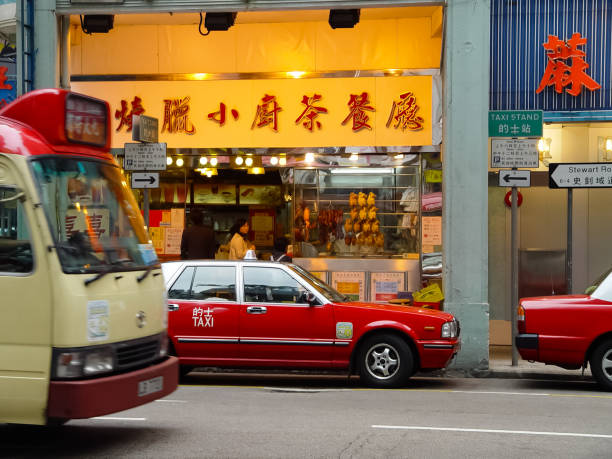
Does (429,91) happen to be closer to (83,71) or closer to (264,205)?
(264,205)

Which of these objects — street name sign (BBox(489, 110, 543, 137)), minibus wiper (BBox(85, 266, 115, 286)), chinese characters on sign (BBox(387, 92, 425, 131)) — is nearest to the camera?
minibus wiper (BBox(85, 266, 115, 286))

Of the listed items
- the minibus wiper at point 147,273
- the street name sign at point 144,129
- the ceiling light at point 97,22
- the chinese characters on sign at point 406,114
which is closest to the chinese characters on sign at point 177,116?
the ceiling light at point 97,22

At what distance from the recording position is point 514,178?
524 inches

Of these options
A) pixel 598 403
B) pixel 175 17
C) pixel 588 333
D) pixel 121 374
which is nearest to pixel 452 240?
pixel 588 333

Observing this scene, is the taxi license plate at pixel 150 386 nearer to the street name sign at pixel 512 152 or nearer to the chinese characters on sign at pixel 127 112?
the street name sign at pixel 512 152

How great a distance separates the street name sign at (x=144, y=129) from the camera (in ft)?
44.5

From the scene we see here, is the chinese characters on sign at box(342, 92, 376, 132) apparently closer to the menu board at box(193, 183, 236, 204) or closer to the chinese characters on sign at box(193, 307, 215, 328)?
the menu board at box(193, 183, 236, 204)

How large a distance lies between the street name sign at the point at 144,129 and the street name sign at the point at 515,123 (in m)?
5.25

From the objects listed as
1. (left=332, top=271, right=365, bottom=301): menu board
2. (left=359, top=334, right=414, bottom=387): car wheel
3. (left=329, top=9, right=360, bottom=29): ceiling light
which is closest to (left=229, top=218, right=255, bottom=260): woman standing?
(left=332, top=271, right=365, bottom=301): menu board

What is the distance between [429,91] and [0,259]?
10.6 metres

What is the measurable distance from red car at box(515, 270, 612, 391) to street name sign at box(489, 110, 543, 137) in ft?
9.12

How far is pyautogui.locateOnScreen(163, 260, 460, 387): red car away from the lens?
35.9ft

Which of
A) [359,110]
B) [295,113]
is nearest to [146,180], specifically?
[295,113]

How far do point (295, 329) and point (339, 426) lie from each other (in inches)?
113
